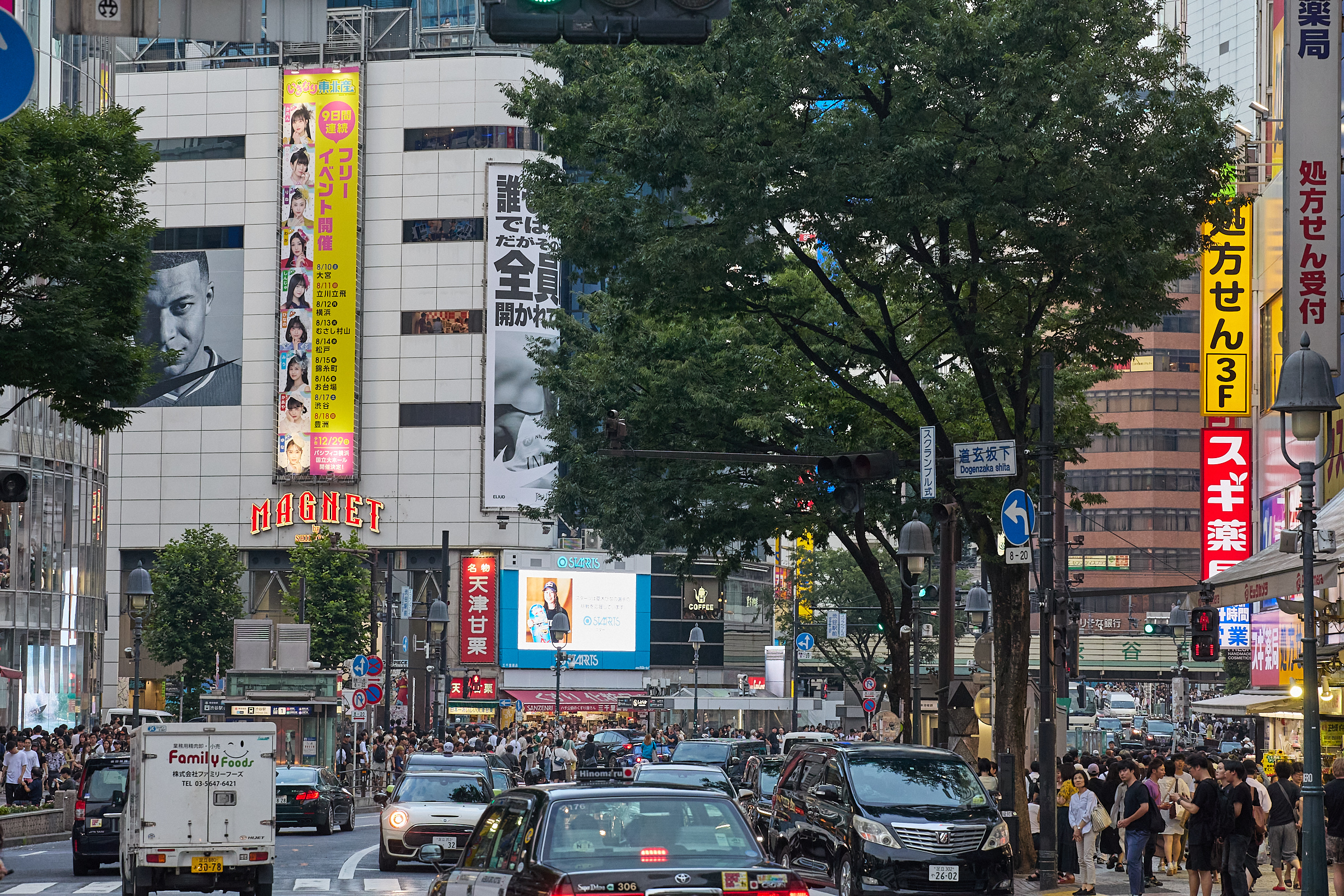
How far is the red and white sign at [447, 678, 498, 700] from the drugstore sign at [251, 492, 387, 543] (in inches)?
420

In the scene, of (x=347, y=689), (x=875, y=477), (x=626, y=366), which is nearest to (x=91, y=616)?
(x=347, y=689)

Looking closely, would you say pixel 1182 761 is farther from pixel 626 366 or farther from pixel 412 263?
pixel 412 263

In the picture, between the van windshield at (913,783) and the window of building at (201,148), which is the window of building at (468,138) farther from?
the van windshield at (913,783)

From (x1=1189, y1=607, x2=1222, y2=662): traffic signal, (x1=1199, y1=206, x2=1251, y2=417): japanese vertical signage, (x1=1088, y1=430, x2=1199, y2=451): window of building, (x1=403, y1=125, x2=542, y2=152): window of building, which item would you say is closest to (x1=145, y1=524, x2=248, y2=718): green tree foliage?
(x1=403, y1=125, x2=542, y2=152): window of building

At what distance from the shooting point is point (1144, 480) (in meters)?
128

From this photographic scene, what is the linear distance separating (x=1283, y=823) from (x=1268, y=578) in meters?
4.18

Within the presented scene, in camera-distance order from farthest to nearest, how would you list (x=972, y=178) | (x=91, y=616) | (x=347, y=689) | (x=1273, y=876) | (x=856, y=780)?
(x=91, y=616) < (x=347, y=689) < (x=1273, y=876) < (x=972, y=178) < (x=856, y=780)

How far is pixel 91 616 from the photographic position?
68.9 metres

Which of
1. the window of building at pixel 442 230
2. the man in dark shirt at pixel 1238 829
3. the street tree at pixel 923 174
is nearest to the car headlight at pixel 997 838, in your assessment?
the man in dark shirt at pixel 1238 829

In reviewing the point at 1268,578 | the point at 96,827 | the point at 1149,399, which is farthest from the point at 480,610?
the point at 1268,578

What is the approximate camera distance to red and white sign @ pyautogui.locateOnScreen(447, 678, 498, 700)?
96.1m

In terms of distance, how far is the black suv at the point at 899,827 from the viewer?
1839 centimetres

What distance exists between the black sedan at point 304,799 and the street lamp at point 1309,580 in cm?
2279

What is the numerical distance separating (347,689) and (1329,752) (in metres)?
34.0
